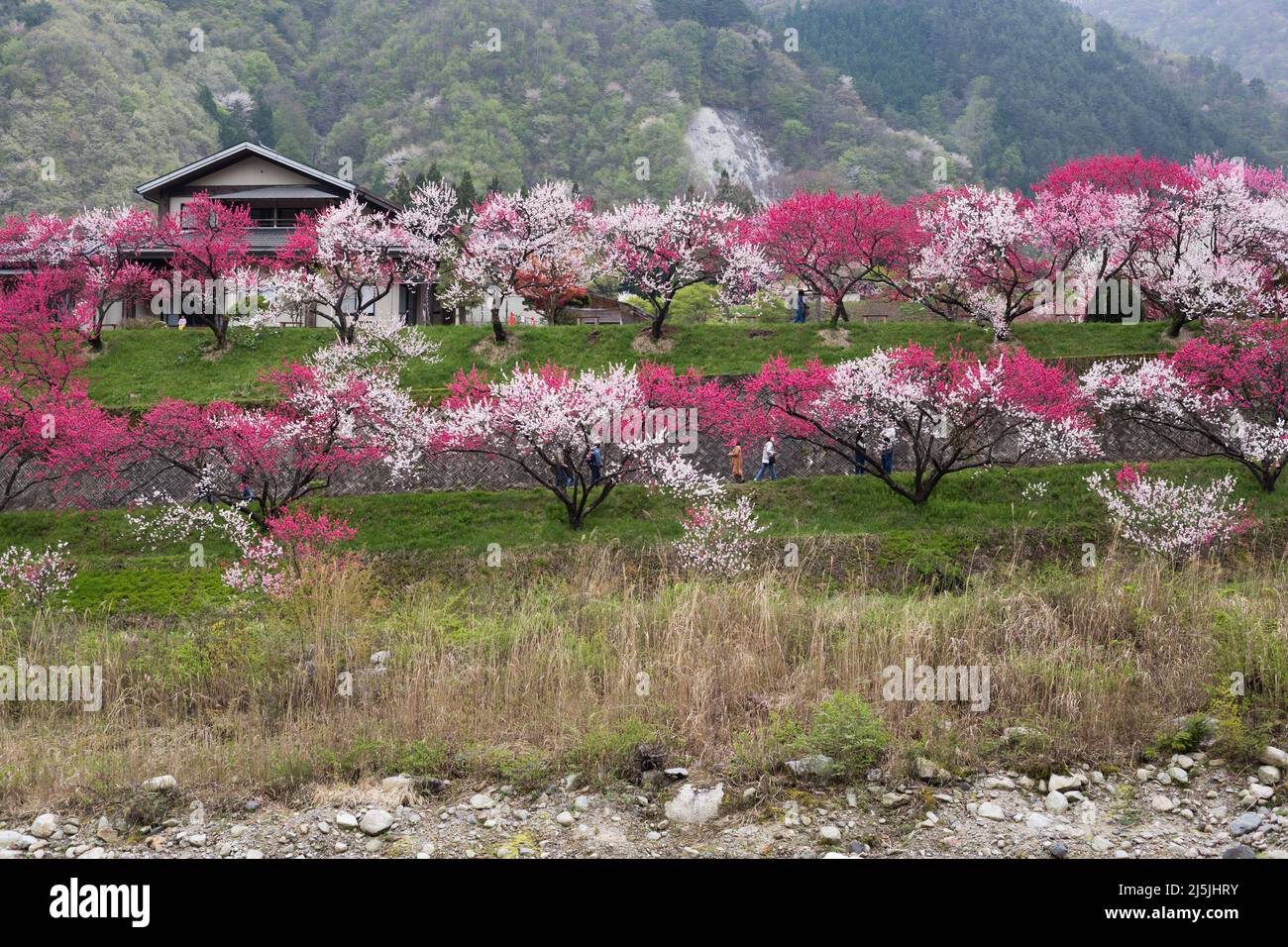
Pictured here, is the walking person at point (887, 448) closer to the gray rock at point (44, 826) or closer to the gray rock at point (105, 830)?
the gray rock at point (105, 830)

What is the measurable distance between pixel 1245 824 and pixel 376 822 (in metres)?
6.97

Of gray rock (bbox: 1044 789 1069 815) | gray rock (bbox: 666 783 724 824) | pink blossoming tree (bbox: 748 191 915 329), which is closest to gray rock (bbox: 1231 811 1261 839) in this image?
gray rock (bbox: 1044 789 1069 815)

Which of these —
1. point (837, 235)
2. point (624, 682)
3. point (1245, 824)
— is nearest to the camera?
point (1245, 824)

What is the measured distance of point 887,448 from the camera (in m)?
22.4

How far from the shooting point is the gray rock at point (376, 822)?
25.7ft

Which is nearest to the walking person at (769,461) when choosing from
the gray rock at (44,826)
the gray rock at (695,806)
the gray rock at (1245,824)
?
the gray rock at (695,806)

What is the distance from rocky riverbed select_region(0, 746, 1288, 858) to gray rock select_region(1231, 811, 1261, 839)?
2cm

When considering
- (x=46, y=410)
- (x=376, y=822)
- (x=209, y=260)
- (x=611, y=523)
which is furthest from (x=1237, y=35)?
(x=376, y=822)

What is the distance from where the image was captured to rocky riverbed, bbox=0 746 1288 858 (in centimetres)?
743

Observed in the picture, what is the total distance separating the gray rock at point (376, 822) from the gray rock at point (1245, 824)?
6.75 m

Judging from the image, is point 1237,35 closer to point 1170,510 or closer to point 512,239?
point 512,239

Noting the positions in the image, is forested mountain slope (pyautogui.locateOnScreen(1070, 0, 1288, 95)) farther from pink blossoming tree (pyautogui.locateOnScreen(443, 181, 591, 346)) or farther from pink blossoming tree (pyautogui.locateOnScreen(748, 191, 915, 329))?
pink blossoming tree (pyautogui.locateOnScreen(443, 181, 591, 346))

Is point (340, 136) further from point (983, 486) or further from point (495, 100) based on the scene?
point (983, 486)
